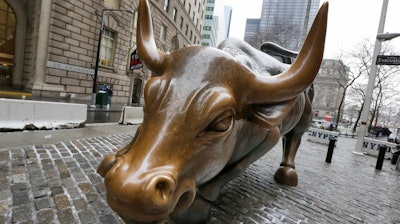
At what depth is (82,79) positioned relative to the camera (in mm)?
16047

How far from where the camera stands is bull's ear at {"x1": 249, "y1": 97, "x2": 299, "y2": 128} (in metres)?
1.85

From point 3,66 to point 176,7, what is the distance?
803 inches

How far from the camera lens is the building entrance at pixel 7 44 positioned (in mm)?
14930

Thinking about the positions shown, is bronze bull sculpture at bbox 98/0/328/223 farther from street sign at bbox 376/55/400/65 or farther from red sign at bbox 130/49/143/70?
red sign at bbox 130/49/143/70

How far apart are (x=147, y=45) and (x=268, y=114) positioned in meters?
1.19

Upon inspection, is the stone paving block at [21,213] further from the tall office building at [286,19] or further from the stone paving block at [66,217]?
the tall office building at [286,19]

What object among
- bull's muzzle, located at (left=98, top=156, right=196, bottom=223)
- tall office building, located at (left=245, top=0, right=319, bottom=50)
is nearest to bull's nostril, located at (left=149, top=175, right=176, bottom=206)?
bull's muzzle, located at (left=98, top=156, right=196, bottom=223)

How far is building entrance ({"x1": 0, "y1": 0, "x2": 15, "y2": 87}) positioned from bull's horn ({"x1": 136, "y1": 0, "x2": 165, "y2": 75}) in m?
18.3

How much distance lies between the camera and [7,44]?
602 inches

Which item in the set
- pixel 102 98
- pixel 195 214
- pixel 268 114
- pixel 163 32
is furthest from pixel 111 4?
pixel 195 214

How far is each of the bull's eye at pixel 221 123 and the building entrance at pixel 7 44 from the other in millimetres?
19234

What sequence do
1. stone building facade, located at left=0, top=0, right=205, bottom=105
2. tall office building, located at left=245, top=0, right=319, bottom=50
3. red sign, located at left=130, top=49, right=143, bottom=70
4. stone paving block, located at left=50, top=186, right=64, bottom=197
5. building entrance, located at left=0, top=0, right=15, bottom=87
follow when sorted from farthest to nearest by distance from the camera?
tall office building, located at left=245, top=0, right=319, bottom=50 < building entrance, located at left=0, top=0, right=15, bottom=87 < red sign, located at left=130, top=49, right=143, bottom=70 < stone building facade, located at left=0, top=0, right=205, bottom=105 < stone paving block, located at left=50, top=186, right=64, bottom=197

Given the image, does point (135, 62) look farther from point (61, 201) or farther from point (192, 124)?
point (192, 124)

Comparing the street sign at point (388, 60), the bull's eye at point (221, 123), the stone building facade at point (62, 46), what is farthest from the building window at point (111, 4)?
the bull's eye at point (221, 123)
